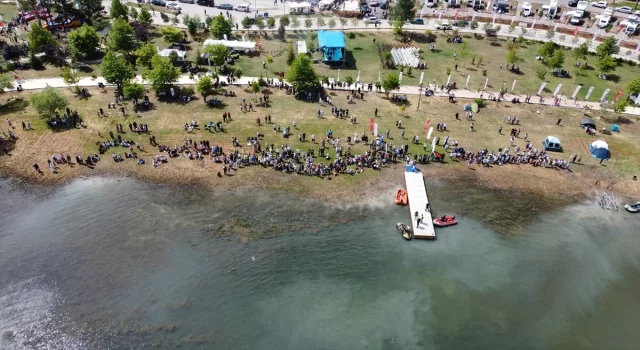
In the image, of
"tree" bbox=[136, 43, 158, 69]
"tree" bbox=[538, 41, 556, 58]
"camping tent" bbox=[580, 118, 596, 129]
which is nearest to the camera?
"camping tent" bbox=[580, 118, 596, 129]

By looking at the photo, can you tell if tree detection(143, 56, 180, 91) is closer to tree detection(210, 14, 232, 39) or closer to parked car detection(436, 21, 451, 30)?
tree detection(210, 14, 232, 39)

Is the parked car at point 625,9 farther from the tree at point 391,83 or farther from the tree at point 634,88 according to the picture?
the tree at point 391,83

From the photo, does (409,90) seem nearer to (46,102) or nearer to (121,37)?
(121,37)

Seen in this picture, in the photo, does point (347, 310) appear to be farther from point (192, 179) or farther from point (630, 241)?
point (630, 241)

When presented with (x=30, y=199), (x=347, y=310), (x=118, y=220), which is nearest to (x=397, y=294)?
(x=347, y=310)

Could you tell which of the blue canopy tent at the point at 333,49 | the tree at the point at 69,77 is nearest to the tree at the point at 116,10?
the tree at the point at 69,77

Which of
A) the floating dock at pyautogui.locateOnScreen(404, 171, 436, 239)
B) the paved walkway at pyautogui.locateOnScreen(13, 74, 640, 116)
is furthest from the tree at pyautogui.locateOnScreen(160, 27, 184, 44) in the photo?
the floating dock at pyautogui.locateOnScreen(404, 171, 436, 239)

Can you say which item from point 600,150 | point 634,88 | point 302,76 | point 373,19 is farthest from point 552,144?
point 373,19
